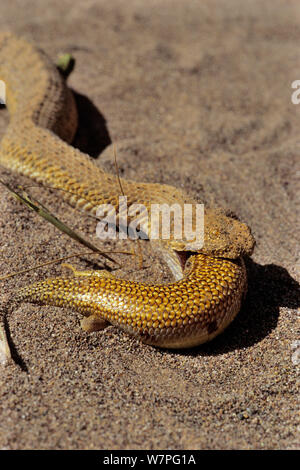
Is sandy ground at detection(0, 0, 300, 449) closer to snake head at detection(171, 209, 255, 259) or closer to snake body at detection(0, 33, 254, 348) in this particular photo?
snake body at detection(0, 33, 254, 348)

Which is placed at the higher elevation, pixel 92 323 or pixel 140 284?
pixel 140 284

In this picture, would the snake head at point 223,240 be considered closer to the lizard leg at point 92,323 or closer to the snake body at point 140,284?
the snake body at point 140,284

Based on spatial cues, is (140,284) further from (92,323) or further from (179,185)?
(179,185)

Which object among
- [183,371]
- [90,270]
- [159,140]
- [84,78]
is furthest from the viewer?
Result: [84,78]

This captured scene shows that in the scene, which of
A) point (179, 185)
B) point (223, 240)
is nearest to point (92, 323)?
point (223, 240)

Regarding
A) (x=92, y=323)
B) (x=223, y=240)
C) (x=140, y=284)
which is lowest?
(x=92, y=323)
